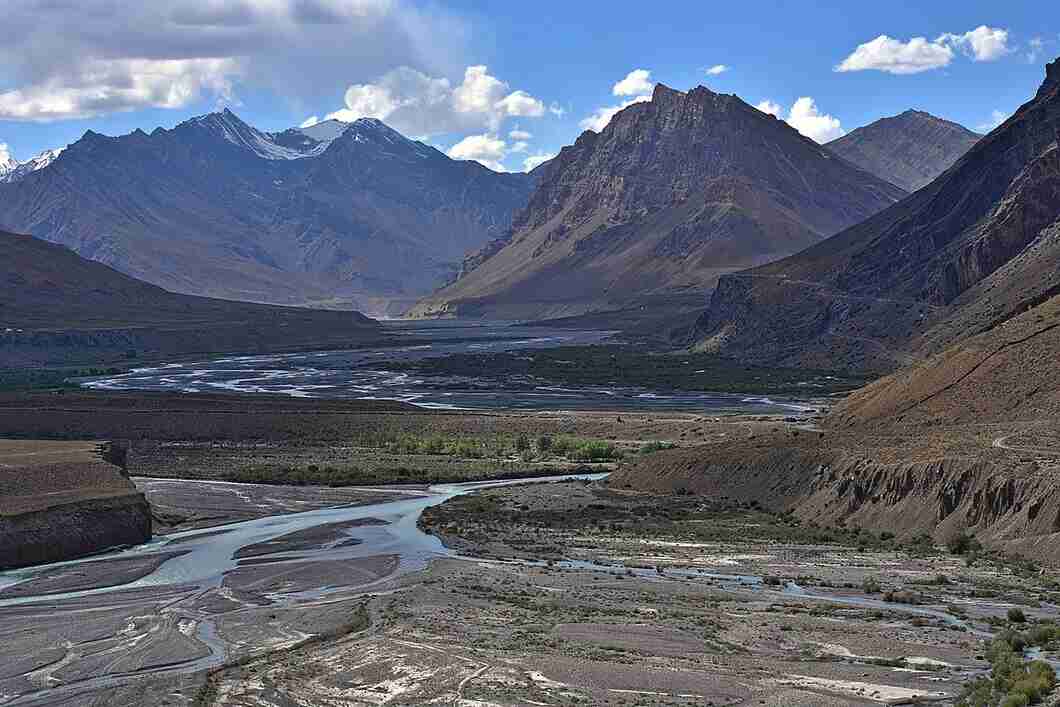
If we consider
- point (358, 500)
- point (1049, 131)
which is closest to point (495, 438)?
point (358, 500)

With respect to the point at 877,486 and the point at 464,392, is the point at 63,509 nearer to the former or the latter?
the point at 877,486

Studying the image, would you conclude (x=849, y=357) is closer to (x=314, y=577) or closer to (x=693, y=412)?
(x=693, y=412)

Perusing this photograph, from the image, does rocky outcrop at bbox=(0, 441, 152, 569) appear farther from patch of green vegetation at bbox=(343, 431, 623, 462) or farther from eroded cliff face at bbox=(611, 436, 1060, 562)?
patch of green vegetation at bbox=(343, 431, 623, 462)

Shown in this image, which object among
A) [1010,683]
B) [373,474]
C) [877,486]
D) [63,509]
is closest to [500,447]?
[373,474]

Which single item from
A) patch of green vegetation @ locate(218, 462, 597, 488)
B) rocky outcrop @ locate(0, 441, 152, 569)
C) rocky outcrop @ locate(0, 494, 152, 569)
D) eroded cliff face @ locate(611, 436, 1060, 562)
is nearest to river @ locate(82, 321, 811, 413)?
patch of green vegetation @ locate(218, 462, 597, 488)

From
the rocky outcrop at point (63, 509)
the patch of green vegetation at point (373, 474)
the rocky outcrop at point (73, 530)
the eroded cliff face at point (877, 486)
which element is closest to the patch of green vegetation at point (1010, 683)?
the eroded cliff face at point (877, 486)
